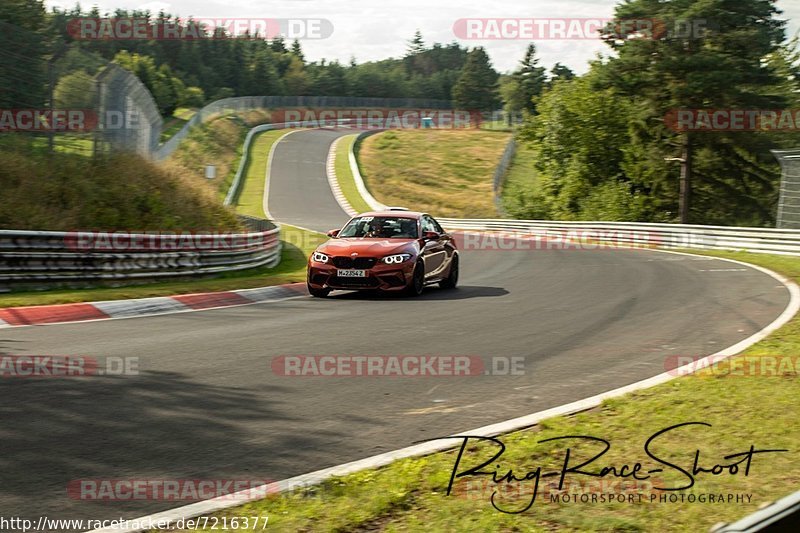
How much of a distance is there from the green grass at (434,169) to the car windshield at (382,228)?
4692 centimetres

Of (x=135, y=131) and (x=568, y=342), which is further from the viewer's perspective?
(x=135, y=131)

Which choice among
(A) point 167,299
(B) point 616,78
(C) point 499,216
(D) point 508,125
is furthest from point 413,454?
(D) point 508,125

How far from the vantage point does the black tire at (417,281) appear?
1591cm

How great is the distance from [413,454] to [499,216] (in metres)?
59.4

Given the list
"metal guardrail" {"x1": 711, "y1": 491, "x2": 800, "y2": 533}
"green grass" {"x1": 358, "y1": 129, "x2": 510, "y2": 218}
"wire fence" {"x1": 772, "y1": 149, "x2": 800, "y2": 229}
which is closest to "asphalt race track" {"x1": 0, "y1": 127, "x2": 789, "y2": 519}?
"metal guardrail" {"x1": 711, "y1": 491, "x2": 800, "y2": 533}

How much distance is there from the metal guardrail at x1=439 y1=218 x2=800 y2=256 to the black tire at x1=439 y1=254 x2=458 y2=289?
44.3 ft

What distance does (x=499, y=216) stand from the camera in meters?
64.5

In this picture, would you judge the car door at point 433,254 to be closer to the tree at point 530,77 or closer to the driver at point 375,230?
the driver at point 375,230

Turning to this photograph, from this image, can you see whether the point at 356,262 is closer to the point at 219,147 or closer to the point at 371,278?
the point at 371,278

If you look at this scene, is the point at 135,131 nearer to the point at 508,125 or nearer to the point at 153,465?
the point at 153,465

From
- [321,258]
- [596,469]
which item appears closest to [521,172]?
[321,258]

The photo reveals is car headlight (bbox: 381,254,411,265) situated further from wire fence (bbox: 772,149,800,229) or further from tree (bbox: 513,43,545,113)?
tree (bbox: 513,43,545,113)

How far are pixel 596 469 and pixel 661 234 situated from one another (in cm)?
3250

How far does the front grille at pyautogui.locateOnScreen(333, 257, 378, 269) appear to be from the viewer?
15570 millimetres
